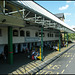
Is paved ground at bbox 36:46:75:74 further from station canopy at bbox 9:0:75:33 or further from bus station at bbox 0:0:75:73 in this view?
station canopy at bbox 9:0:75:33

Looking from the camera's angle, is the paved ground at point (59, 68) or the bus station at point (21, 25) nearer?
the paved ground at point (59, 68)

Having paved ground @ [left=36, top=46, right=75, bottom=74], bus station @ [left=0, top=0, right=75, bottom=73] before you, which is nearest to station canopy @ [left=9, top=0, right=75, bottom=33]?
bus station @ [left=0, top=0, right=75, bottom=73]

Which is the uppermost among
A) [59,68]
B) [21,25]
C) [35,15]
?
[35,15]

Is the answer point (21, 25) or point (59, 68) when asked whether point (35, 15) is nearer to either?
point (21, 25)

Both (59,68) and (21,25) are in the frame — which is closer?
(59,68)

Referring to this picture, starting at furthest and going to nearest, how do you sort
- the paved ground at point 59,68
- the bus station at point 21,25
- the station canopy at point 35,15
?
the bus station at point 21,25 → the paved ground at point 59,68 → the station canopy at point 35,15

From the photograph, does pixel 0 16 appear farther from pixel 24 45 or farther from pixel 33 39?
pixel 33 39

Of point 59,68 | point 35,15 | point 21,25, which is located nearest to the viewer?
point 59,68

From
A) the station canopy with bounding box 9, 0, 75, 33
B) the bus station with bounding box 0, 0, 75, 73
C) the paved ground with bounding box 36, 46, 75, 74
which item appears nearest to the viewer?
the station canopy with bounding box 9, 0, 75, 33

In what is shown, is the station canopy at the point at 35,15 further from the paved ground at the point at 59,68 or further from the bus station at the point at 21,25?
the paved ground at the point at 59,68

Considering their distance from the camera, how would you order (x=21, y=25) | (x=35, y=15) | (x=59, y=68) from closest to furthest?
(x=59, y=68) → (x=35, y=15) → (x=21, y=25)

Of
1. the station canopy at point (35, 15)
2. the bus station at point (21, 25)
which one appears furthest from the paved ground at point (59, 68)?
the station canopy at point (35, 15)

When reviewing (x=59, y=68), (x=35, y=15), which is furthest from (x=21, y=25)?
(x=59, y=68)

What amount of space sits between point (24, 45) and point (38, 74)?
1152 cm
